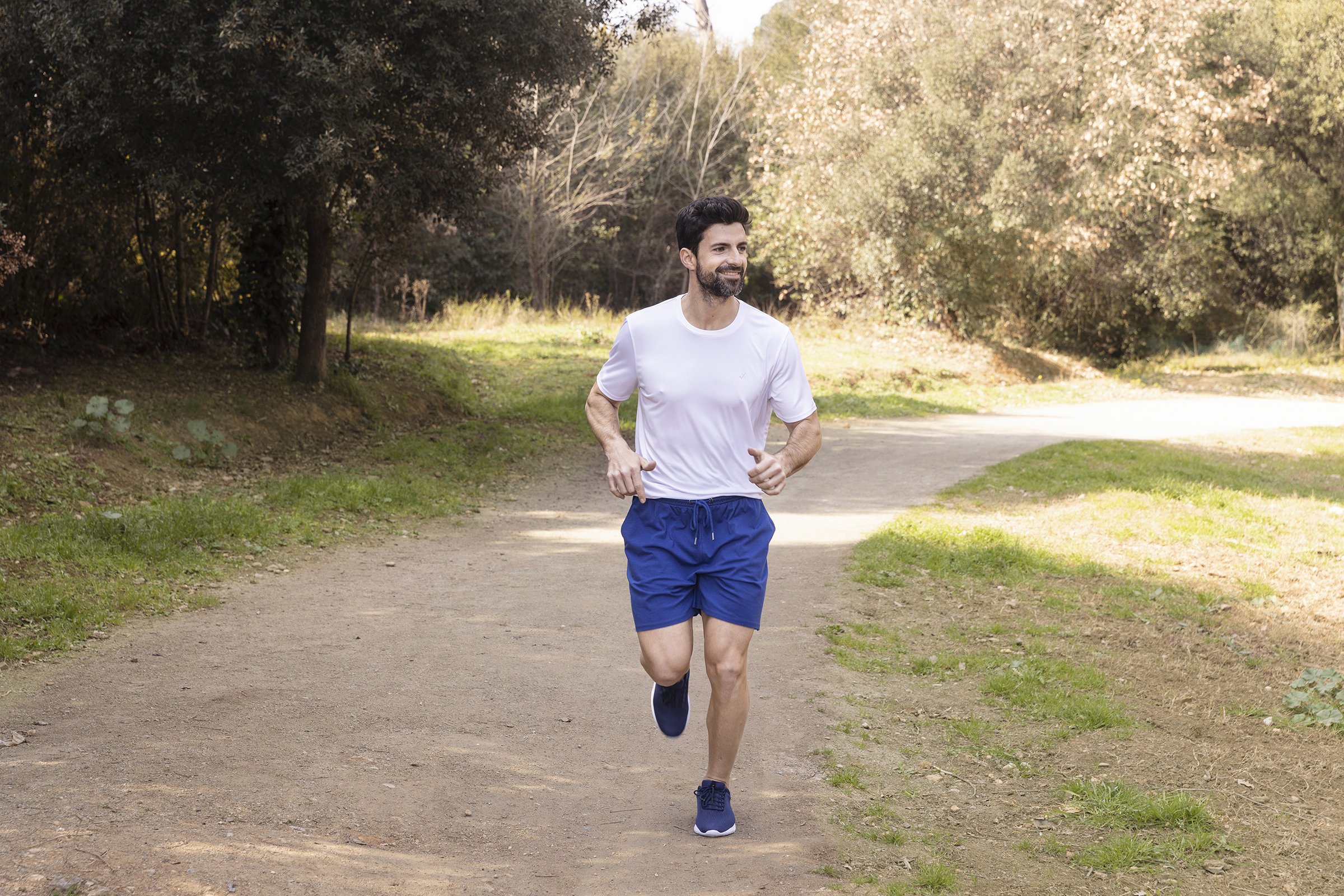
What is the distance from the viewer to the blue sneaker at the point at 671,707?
4141 millimetres

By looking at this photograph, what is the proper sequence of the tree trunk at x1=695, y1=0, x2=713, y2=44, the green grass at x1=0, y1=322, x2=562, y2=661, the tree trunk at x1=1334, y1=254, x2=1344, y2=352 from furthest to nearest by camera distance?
the tree trunk at x1=695, y1=0, x2=713, y2=44, the tree trunk at x1=1334, y1=254, x2=1344, y2=352, the green grass at x1=0, y1=322, x2=562, y2=661

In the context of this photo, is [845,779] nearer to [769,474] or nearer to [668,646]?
[668,646]

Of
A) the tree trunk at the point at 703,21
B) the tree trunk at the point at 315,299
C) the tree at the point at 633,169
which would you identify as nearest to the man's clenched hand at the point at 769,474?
the tree trunk at the point at 315,299

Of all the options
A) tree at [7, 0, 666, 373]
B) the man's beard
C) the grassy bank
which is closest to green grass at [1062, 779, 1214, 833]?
the man's beard

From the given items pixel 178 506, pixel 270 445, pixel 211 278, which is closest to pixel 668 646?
pixel 178 506

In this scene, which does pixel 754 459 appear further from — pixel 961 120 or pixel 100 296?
pixel 961 120

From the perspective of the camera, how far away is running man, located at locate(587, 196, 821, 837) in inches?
153

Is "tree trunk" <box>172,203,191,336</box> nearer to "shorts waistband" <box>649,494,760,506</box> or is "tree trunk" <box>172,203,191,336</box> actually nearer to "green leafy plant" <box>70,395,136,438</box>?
"green leafy plant" <box>70,395,136,438</box>

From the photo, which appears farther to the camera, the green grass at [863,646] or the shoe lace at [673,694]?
the green grass at [863,646]

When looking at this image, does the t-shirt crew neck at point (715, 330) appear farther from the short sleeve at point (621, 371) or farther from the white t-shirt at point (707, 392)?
the short sleeve at point (621, 371)

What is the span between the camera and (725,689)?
13.1ft

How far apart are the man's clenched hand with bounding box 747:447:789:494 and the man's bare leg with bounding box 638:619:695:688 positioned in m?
0.56

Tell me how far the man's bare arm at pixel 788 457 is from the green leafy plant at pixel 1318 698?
Result: 3427 millimetres

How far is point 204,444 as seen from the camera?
11039 mm
